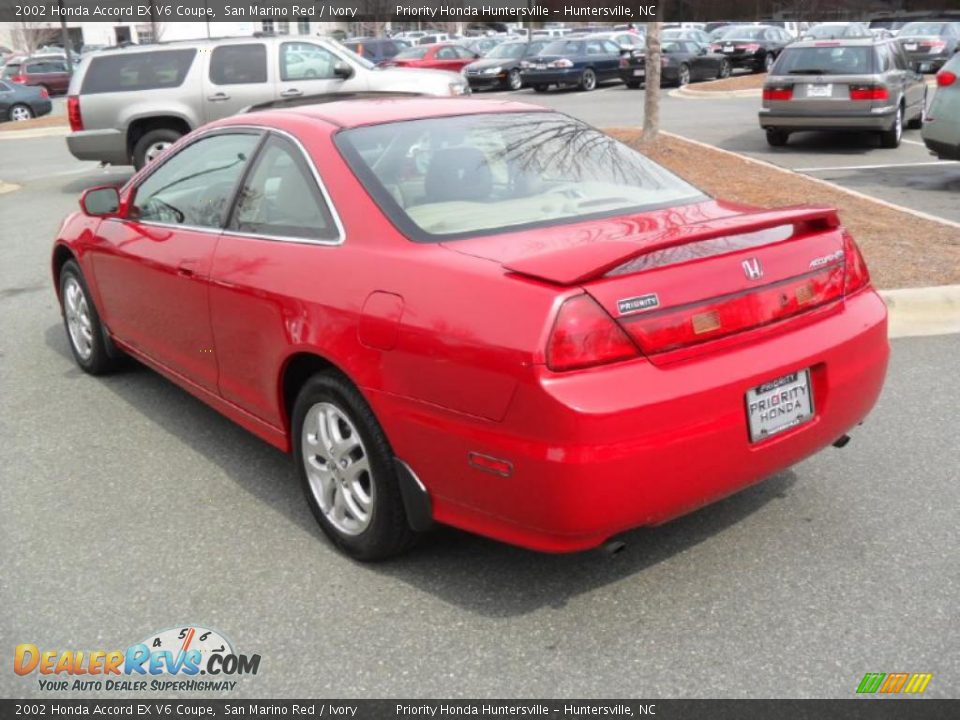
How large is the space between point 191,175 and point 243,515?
173cm

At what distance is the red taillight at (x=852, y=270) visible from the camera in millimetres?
3791

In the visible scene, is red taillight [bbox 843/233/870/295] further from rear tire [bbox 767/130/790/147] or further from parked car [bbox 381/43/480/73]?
parked car [bbox 381/43/480/73]

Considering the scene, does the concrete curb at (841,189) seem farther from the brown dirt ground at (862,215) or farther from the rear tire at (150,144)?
the rear tire at (150,144)

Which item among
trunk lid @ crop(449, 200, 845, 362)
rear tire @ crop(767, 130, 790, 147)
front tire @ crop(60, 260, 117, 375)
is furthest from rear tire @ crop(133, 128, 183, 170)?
trunk lid @ crop(449, 200, 845, 362)

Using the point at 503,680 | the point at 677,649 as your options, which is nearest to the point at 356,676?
the point at 503,680

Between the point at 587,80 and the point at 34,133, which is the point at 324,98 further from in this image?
the point at 587,80

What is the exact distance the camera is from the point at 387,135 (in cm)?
410

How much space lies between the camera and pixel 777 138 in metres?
15.2

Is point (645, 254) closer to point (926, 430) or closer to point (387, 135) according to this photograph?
point (387, 135)

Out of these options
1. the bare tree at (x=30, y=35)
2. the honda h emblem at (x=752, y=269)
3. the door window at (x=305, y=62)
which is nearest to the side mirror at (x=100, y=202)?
the honda h emblem at (x=752, y=269)

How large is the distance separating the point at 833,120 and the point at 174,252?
11720 millimetres

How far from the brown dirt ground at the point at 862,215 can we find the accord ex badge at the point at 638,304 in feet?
12.7

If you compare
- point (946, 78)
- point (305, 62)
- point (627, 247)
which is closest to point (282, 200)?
point (627, 247)
